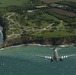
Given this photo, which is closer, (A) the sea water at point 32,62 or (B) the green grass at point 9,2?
(A) the sea water at point 32,62

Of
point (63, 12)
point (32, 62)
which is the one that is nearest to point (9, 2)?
point (63, 12)

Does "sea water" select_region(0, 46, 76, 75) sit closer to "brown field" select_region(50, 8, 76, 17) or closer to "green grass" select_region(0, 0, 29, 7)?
"brown field" select_region(50, 8, 76, 17)

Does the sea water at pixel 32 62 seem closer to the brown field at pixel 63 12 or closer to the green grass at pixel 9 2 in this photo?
the brown field at pixel 63 12

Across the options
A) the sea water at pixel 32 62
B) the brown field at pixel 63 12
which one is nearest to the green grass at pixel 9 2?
the brown field at pixel 63 12

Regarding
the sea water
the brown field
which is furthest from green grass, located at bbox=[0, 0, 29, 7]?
the sea water

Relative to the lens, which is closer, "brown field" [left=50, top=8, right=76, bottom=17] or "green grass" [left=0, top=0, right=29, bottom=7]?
"brown field" [left=50, top=8, right=76, bottom=17]

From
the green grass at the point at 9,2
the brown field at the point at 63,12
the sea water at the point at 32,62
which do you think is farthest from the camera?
the green grass at the point at 9,2

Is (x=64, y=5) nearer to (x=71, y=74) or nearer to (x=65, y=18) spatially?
(x=65, y=18)

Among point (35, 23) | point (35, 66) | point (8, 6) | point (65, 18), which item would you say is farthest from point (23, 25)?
point (35, 66)

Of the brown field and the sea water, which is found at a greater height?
the brown field
